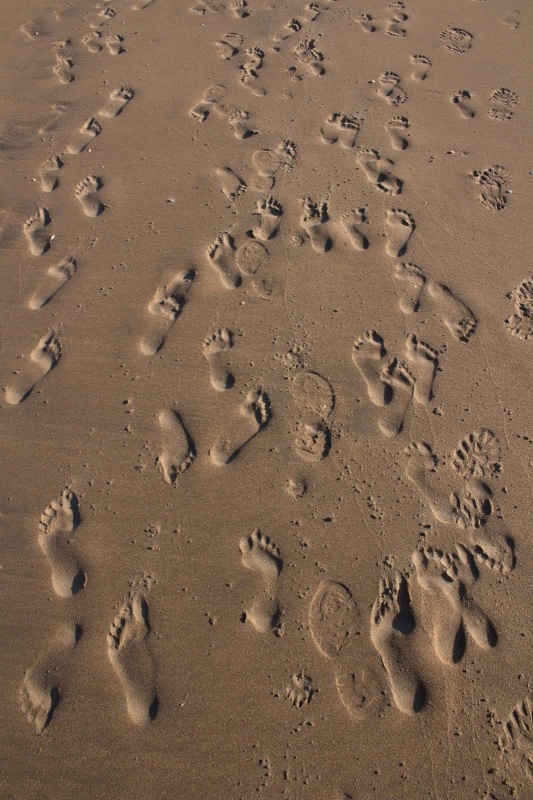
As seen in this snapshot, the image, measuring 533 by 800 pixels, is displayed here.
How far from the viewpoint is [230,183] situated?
4.31 m

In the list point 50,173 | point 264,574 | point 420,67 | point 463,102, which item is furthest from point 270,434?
point 420,67

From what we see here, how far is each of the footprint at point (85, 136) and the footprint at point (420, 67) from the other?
3.03 meters

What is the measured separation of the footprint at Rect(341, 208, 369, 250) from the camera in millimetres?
3920

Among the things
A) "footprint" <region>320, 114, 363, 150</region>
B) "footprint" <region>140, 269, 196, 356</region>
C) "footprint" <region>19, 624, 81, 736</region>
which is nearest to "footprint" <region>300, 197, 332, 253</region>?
"footprint" <region>320, 114, 363, 150</region>

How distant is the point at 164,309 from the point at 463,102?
3462mm

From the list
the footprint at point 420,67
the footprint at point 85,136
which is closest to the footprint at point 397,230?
the footprint at point 420,67

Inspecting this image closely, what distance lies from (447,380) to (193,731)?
2428mm

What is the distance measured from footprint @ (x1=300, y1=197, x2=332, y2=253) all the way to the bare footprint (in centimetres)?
165

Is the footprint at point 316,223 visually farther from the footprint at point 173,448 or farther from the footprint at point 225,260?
the footprint at point 173,448

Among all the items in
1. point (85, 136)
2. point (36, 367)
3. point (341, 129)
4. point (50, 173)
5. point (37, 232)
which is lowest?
point (36, 367)

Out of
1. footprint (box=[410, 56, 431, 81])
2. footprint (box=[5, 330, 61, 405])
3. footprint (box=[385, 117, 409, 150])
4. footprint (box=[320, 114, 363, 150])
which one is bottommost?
footprint (box=[5, 330, 61, 405])

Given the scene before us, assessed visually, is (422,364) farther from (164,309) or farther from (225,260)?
(164,309)

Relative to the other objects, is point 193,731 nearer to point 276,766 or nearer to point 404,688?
point 276,766

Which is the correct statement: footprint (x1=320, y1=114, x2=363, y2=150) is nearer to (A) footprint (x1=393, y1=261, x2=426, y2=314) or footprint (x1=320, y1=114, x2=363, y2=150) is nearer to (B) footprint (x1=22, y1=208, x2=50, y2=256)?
(A) footprint (x1=393, y1=261, x2=426, y2=314)
